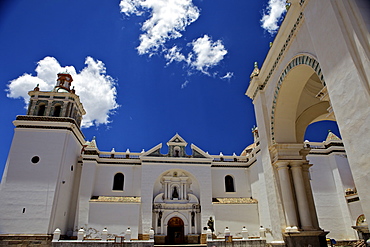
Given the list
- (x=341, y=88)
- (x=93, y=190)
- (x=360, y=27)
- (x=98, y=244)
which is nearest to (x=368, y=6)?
(x=360, y=27)

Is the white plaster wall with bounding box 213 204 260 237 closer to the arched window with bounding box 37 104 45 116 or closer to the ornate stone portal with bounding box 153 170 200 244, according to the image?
the ornate stone portal with bounding box 153 170 200 244

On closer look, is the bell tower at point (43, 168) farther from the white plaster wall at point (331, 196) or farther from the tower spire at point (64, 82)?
the white plaster wall at point (331, 196)

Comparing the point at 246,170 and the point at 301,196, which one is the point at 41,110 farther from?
the point at 301,196

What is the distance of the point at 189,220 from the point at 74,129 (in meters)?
10.0

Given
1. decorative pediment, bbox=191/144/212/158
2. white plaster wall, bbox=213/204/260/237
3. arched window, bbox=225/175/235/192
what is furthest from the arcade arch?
arched window, bbox=225/175/235/192

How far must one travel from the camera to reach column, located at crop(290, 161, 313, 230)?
6648 mm

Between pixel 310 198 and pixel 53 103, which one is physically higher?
pixel 53 103

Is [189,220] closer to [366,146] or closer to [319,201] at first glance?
[319,201]

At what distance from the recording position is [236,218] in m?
18.4

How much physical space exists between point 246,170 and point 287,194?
47.1ft

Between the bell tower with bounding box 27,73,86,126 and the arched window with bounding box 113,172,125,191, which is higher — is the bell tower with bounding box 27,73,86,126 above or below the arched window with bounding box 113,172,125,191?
above

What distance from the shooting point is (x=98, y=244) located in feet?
42.8

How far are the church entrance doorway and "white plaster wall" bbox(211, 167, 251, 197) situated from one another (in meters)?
3.31

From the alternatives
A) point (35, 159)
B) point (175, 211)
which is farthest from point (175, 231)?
point (35, 159)
